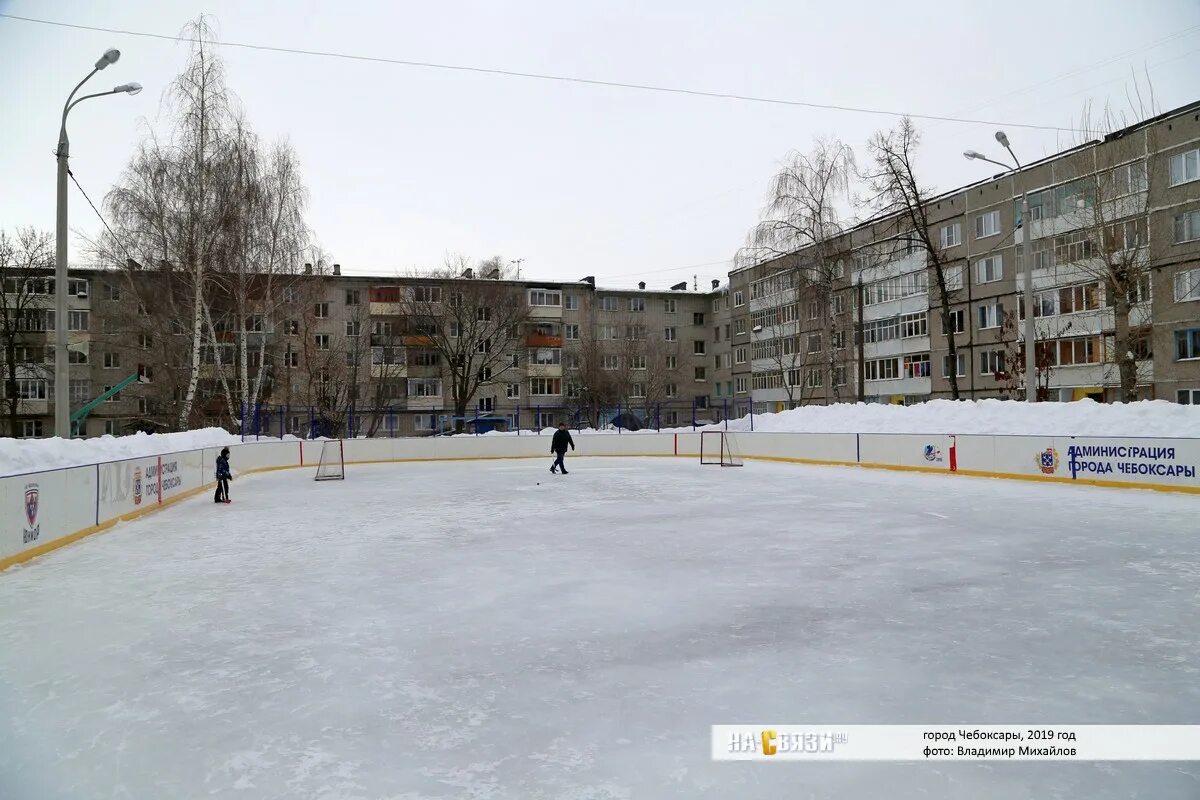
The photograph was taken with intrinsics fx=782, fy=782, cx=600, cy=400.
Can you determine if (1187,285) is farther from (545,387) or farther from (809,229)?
(545,387)

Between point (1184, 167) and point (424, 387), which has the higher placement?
point (1184, 167)

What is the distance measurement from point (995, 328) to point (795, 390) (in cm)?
1467

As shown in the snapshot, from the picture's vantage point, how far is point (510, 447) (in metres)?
Result: 31.4

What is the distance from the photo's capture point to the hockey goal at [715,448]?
28.6 metres

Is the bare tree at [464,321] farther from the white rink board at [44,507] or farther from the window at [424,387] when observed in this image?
the white rink board at [44,507]

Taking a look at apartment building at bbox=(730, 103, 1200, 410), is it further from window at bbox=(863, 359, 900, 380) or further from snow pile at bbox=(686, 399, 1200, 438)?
snow pile at bbox=(686, 399, 1200, 438)

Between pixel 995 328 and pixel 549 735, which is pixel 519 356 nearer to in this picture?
pixel 995 328

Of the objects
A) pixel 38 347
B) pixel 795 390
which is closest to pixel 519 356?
pixel 795 390

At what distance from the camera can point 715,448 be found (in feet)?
98.1

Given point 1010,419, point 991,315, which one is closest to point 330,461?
point 1010,419

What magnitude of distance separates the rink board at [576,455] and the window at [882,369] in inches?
882

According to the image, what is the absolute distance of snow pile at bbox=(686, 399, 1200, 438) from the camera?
1700 cm

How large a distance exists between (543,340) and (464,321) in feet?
25.9

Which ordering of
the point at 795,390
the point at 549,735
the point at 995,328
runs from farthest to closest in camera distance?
the point at 795,390, the point at 995,328, the point at 549,735
